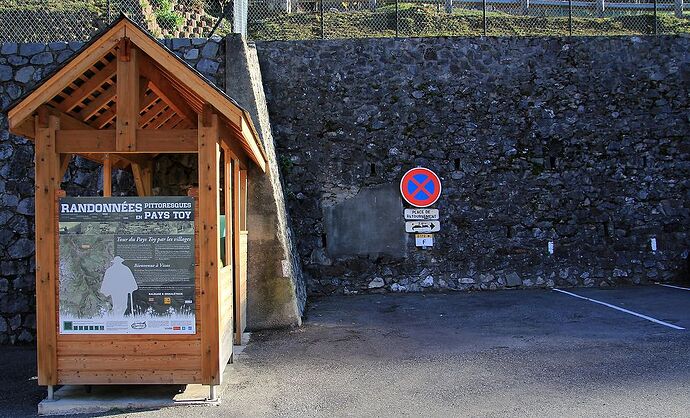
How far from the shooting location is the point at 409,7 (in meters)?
21.9

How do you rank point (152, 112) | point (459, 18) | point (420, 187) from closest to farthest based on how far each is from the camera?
point (152, 112), point (420, 187), point (459, 18)

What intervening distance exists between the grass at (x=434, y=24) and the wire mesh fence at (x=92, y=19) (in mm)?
2017

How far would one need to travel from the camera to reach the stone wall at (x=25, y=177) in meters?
8.34

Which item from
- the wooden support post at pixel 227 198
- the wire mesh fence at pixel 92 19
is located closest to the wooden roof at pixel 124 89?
the wooden support post at pixel 227 198

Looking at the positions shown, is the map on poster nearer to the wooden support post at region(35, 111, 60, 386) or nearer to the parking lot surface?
the wooden support post at region(35, 111, 60, 386)

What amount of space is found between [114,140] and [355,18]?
1622 centimetres

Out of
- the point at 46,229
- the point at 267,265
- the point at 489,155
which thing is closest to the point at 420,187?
the point at 489,155

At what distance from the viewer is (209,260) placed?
5297 millimetres

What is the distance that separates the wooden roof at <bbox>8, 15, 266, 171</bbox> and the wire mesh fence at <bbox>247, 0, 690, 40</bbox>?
520 inches

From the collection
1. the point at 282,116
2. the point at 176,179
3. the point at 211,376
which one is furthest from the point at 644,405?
the point at 282,116

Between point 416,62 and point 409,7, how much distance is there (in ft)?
34.5

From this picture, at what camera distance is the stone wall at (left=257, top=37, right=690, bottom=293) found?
11.9m

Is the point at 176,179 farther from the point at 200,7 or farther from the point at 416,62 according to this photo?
the point at 200,7

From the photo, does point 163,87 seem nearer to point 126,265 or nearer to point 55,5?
point 126,265
